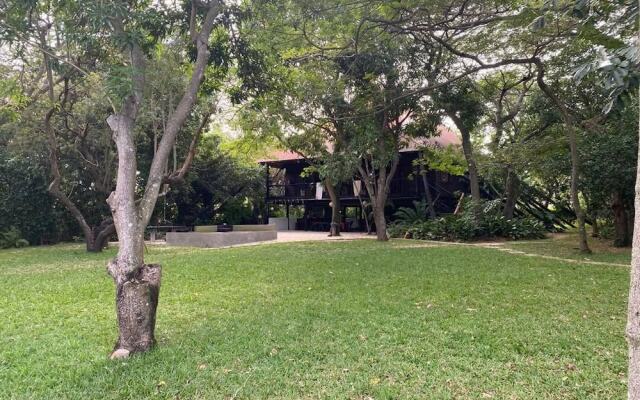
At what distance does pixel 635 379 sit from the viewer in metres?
1.69

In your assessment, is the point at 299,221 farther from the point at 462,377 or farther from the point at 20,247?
the point at 462,377

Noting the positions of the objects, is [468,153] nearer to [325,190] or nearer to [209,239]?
[325,190]

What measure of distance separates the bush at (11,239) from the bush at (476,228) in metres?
14.9

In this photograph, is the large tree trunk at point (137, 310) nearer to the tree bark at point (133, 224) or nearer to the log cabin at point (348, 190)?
the tree bark at point (133, 224)

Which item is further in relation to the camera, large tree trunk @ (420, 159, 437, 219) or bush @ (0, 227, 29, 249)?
large tree trunk @ (420, 159, 437, 219)

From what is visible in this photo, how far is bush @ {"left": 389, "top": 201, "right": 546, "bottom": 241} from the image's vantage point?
55.0 ft

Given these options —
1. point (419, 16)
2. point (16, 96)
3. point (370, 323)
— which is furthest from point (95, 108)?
point (370, 323)

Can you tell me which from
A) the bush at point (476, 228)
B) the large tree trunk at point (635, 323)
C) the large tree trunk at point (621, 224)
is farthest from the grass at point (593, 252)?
the large tree trunk at point (635, 323)

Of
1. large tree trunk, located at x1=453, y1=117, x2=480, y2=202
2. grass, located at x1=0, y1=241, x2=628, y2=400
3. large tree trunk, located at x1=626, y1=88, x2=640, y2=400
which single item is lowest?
grass, located at x1=0, y1=241, x2=628, y2=400

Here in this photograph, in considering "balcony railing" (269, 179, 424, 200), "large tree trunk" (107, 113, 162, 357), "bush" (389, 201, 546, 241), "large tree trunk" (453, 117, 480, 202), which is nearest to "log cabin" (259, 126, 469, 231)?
"balcony railing" (269, 179, 424, 200)

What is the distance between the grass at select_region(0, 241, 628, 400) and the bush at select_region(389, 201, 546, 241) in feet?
26.6

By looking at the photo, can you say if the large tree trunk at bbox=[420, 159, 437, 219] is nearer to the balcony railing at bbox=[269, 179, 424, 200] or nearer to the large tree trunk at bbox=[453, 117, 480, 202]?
the balcony railing at bbox=[269, 179, 424, 200]

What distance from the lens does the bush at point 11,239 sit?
17.0m

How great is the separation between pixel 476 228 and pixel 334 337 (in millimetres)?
13378
